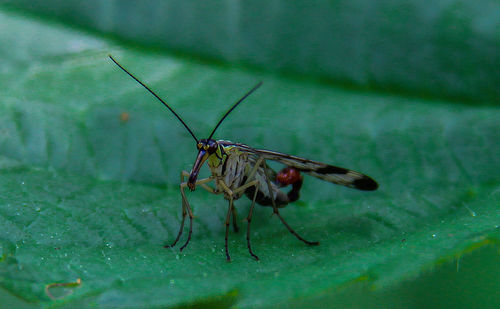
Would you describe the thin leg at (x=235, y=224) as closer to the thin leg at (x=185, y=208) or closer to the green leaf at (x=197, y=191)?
the green leaf at (x=197, y=191)

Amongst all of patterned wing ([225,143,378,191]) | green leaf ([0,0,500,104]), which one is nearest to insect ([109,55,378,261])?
patterned wing ([225,143,378,191])

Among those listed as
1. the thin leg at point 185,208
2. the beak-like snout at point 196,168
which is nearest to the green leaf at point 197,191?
the thin leg at point 185,208

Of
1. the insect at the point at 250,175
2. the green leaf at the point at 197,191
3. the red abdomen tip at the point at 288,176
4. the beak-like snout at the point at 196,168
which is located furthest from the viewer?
the red abdomen tip at the point at 288,176

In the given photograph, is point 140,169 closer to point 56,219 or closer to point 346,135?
point 56,219

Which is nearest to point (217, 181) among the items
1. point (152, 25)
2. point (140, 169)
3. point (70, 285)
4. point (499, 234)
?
point (140, 169)

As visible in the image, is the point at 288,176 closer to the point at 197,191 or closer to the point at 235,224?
the point at 235,224

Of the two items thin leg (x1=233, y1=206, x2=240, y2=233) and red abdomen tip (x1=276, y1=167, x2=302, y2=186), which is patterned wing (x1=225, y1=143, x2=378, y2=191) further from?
thin leg (x1=233, y1=206, x2=240, y2=233)
